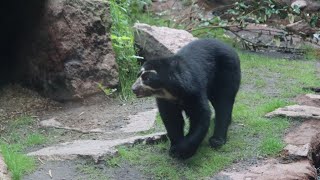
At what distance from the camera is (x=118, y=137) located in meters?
6.11

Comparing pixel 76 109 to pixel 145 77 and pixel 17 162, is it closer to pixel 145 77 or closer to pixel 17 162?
pixel 17 162

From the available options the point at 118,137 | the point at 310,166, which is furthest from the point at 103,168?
the point at 310,166

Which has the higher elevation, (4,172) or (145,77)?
(145,77)

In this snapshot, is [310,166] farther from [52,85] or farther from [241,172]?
[52,85]

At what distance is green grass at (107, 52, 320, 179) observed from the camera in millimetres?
5375

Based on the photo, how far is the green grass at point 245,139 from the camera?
17.6 feet

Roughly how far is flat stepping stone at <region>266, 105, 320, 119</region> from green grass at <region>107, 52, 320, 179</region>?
12 cm

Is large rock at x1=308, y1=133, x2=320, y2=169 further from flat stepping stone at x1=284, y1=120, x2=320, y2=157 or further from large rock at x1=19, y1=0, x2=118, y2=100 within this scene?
large rock at x1=19, y1=0, x2=118, y2=100

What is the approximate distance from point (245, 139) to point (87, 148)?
1604 mm

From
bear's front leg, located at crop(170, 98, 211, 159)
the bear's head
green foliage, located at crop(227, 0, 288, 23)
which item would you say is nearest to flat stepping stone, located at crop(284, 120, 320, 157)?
bear's front leg, located at crop(170, 98, 211, 159)

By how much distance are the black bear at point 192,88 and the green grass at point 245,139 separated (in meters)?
0.15

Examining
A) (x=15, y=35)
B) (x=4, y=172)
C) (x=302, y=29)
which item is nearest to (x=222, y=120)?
(x=4, y=172)

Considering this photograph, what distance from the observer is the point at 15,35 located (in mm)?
7535

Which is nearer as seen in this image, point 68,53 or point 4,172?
point 4,172
